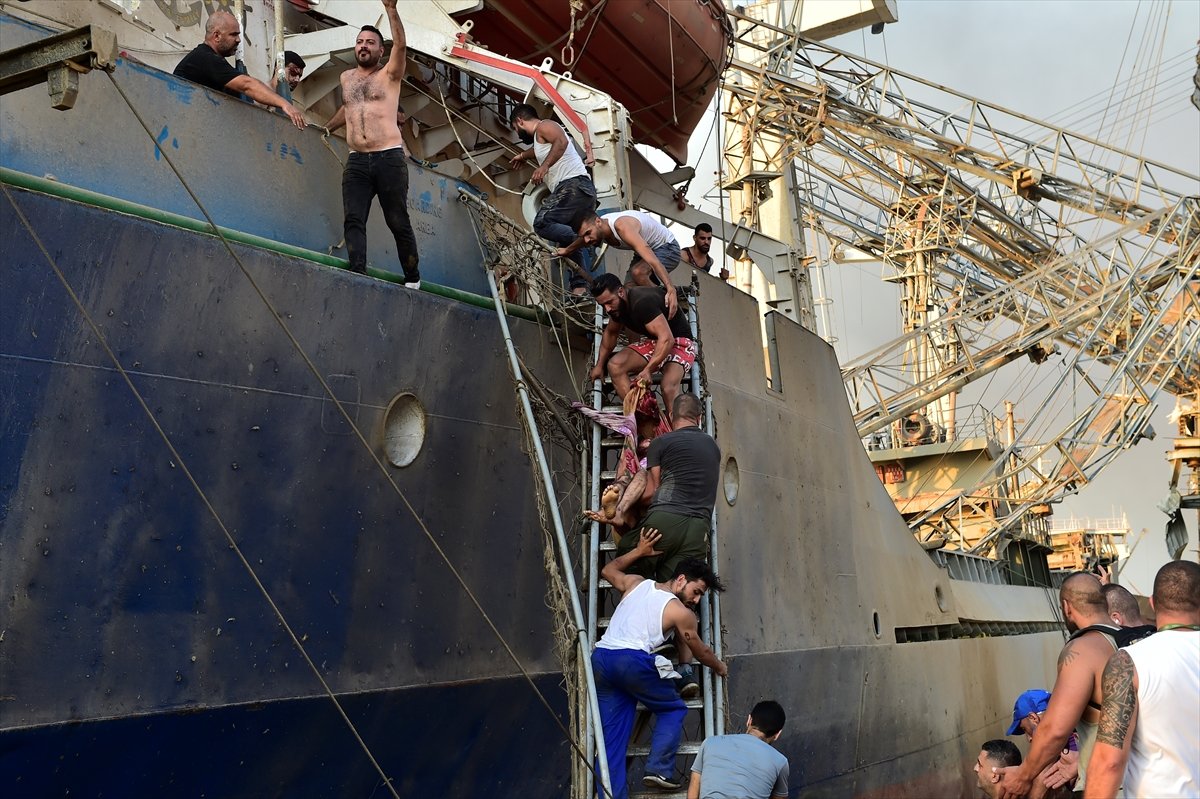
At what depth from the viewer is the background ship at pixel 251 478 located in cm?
528

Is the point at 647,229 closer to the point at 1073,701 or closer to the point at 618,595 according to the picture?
the point at 618,595

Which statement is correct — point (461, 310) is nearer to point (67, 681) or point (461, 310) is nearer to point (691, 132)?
point (67, 681)

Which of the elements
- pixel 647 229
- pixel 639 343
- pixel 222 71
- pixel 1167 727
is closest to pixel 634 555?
pixel 639 343

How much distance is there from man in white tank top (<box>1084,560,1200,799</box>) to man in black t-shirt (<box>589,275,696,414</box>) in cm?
392

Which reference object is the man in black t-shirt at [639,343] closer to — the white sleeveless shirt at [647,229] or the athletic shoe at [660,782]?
the white sleeveless shirt at [647,229]

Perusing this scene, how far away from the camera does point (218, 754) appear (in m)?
5.71

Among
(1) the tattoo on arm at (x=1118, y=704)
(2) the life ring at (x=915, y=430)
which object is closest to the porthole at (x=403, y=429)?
(1) the tattoo on arm at (x=1118, y=704)

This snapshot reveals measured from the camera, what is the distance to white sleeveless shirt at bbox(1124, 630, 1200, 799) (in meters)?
3.86

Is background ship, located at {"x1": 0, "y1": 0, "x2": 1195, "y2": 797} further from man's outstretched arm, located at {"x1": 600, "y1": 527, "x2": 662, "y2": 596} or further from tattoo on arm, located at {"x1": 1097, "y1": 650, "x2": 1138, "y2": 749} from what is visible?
tattoo on arm, located at {"x1": 1097, "y1": 650, "x2": 1138, "y2": 749}

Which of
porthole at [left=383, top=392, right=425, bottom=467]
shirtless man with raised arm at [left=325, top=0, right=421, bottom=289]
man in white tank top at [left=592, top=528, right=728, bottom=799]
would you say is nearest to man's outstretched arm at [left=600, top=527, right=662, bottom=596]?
man in white tank top at [left=592, top=528, right=728, bottom=799]

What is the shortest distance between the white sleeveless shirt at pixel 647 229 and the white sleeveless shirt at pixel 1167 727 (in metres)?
4.83

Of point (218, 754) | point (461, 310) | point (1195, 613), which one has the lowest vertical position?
point (218, 754)

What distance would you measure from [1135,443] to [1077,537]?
2353 centimetres

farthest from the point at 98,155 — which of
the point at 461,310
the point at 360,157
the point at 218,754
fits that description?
the point at 218,754
